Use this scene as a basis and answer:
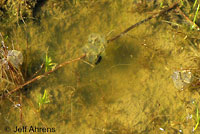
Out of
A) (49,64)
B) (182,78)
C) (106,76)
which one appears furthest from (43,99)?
(182,78)

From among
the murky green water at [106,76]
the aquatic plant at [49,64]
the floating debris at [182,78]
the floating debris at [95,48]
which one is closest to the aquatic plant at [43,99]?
the murky green water at [106,76]

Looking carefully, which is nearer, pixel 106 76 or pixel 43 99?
pixel 43 99

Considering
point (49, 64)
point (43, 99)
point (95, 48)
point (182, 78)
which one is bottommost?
point (43, 99)

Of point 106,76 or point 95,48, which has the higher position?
point 95,48

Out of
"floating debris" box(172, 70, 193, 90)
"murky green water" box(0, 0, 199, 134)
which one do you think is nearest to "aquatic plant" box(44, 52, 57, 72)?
"murky green water" box(0, 0, 199, 134)

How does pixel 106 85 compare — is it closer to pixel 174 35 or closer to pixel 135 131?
pixel 135 131

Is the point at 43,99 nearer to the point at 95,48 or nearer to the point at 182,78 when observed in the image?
the point at 95,48
